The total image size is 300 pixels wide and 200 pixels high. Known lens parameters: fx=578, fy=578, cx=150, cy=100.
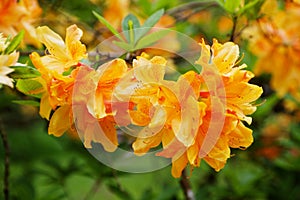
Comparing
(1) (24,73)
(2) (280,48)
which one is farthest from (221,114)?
(2) (280,48)

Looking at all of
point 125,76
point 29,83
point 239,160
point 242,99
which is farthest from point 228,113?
point 239,160

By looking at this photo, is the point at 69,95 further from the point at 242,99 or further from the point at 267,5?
the point at 267,5

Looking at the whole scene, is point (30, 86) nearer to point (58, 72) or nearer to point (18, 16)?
point (58, 72)

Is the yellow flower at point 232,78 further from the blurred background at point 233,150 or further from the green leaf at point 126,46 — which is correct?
the blurred background at point 233,150

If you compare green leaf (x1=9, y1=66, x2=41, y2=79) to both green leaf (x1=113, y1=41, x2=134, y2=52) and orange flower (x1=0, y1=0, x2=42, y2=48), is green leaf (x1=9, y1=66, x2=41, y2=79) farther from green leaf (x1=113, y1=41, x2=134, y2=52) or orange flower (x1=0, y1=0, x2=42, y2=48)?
orange flower (x1=0, y1=0, x2=42, y2=48)

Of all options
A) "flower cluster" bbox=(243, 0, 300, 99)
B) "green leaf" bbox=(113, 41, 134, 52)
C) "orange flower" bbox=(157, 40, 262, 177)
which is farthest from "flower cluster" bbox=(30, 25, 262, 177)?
"flower cluster" bbox=(243, 0, 300, 99)

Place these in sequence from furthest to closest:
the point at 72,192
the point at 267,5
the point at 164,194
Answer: the point at 72,192 → the point at 164,194 → the point at 267,5

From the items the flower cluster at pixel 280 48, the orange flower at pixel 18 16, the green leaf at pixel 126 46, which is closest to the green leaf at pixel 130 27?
the green leaf at pixel 126 46
